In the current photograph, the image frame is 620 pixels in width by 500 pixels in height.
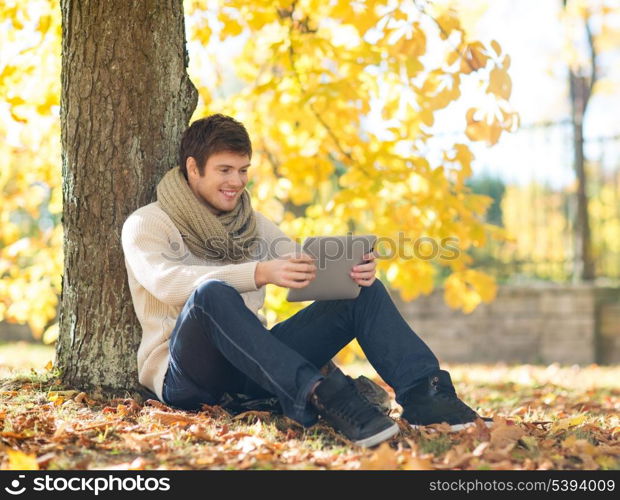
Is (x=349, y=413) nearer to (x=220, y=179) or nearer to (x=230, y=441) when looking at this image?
(x=230, y=441)

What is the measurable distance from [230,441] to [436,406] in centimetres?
80

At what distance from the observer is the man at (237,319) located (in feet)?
9.41

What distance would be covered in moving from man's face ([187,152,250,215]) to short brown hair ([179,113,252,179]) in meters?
0.02

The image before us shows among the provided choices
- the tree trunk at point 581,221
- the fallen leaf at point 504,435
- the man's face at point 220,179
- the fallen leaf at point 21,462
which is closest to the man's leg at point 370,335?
the fallen leaf at point 504,435

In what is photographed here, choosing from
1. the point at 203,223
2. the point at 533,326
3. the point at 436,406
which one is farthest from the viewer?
the point at 533,326

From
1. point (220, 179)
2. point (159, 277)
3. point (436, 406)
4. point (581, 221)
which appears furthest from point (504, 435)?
point (581, 221)

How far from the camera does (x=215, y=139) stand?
137 inches

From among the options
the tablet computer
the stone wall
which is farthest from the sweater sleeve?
the stone wall

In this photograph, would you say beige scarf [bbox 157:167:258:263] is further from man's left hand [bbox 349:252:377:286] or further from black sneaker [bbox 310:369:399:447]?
black sneaker [bbox 310:369:399:447]

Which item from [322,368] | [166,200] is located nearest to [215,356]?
[322,368]

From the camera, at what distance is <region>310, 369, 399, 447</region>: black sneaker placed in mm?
2783

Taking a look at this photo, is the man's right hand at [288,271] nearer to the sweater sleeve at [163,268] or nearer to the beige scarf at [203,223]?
the sweater sleeve at [163,268]

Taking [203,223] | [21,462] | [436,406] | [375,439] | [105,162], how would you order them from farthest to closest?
[105,162]
[203,223]
[436,406]
[375,439]
[21,462]
